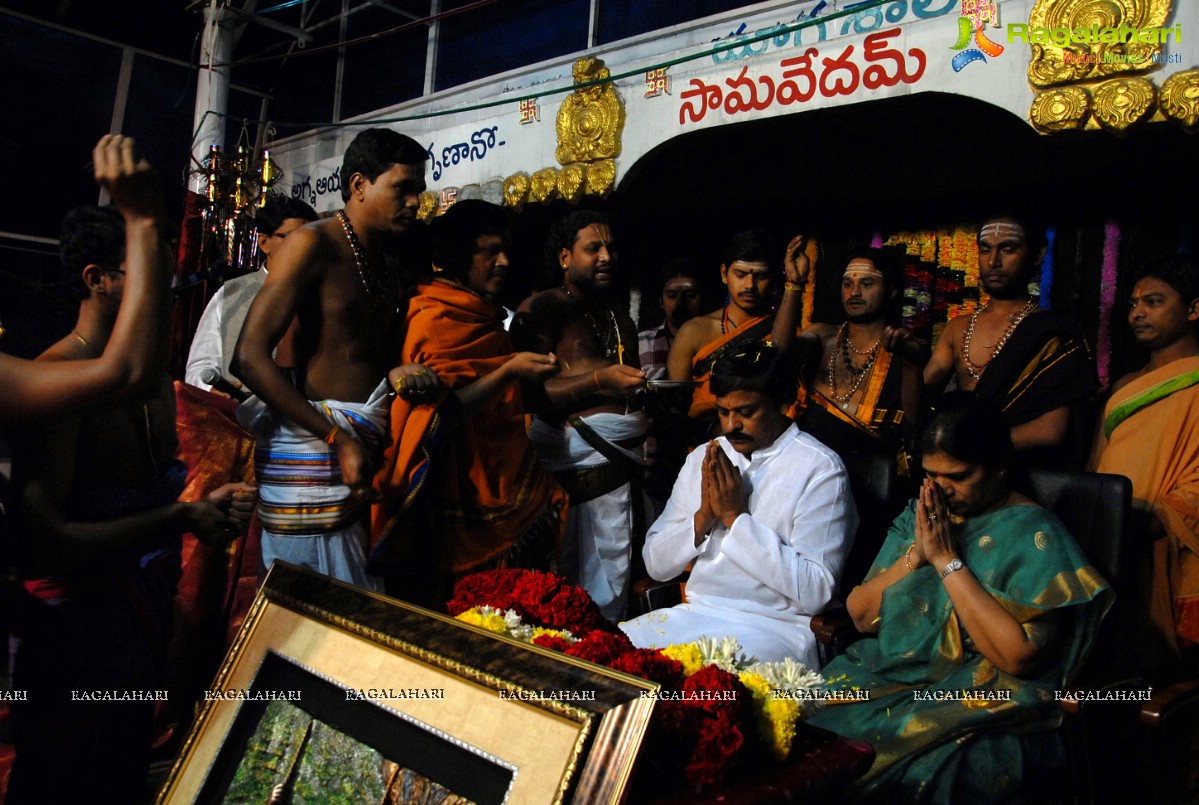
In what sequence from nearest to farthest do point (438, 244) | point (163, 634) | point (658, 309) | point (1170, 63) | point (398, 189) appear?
1. point (163, 634)
2. point (398, 189)
3. point (438, 244)
4. point (1170, 63)
5. point (658, 309)

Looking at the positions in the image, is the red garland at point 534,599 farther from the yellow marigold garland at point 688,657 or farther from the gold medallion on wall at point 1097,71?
the gold medallion on wall at point 1097,71

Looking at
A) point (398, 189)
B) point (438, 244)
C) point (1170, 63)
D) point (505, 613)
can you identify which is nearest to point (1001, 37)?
point (1170, 63)

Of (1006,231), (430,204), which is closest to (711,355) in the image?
(1006,231)

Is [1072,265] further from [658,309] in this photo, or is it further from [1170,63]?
[658,309]

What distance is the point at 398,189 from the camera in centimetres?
256

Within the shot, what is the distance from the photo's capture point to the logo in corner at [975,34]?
413 centimetres

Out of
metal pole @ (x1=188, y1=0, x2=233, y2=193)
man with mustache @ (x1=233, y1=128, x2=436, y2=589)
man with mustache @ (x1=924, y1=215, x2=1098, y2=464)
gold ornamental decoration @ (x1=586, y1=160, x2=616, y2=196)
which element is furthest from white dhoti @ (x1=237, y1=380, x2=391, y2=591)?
metal pole @ (x1=188, y1=0, x2=233, y2=193)

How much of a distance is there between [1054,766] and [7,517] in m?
2.16

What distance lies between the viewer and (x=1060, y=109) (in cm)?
391

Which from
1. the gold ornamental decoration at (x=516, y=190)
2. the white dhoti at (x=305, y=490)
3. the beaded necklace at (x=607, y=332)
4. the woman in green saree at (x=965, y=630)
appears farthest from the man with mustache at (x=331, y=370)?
the gold ornamental decoration at (x=516, y=190)

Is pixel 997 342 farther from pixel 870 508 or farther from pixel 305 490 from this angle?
pixel 305 490

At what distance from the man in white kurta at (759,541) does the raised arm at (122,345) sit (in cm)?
160

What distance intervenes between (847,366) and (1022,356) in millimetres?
667

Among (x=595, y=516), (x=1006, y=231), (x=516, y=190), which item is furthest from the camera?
(x=516, y=190)
